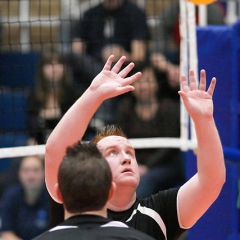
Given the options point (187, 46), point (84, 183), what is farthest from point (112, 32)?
point (84, 183)

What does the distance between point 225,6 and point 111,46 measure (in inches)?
92.5

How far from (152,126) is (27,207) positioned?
4.59ft

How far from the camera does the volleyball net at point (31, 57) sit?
4.98 metres

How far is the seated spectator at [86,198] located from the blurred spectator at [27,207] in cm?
377

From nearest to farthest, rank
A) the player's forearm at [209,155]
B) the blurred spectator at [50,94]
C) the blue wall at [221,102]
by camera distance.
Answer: the player's forearm at [209,155]
the blue wall at [221,102]
the blurred spectator at [50,94]

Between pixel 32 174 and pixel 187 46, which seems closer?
pixel 187 46

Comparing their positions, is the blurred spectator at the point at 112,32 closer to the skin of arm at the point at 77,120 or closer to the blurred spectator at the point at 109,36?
the blurred spectator at the point at 109,36

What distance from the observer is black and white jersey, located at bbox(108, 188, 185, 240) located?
2.71 metres

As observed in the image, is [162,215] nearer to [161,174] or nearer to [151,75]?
[161,174]

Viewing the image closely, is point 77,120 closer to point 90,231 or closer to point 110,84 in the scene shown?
point 110,84

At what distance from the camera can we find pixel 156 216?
2746mm

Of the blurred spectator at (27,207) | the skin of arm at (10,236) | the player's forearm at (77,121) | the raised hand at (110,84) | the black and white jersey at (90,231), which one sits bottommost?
the skin of arm at (10,236)

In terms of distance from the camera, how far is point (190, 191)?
2699 mm

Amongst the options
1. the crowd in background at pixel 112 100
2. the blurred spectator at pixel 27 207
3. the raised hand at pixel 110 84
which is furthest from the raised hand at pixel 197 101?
the blurred spectator at pixel 27 207
